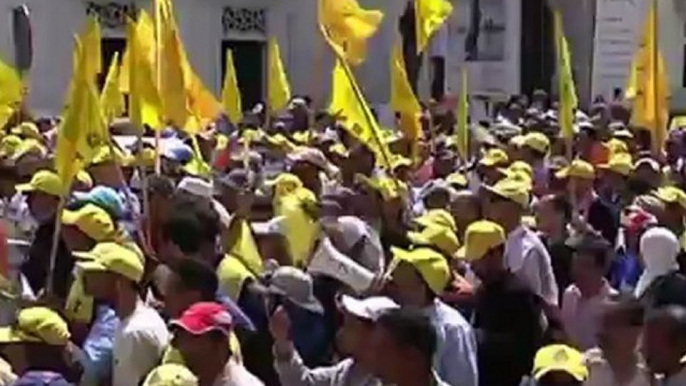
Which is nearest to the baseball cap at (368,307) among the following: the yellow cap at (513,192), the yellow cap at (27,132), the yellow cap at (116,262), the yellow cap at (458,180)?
the yellow cap at (116,262)

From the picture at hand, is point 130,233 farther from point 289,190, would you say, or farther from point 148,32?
point 148,32

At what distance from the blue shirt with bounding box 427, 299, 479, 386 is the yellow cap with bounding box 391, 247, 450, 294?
4.1 inches

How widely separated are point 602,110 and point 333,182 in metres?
8.79

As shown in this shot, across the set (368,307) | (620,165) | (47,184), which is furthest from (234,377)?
(620,165)

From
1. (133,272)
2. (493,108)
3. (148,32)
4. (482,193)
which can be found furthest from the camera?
(493,108)

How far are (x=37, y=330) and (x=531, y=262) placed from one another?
3048 mm

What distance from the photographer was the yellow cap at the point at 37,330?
6.20 metres

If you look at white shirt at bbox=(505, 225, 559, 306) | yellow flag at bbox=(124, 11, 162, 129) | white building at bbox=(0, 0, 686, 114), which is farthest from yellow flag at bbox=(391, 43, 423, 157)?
white building at bbox=(0, 0, 686, 114)

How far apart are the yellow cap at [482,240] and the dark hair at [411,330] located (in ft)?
7.26

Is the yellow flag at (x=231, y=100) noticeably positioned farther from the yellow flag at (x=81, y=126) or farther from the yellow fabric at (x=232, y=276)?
the yellow fabric at (x=232, y=276)

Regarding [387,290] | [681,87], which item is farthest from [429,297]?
[681,87]

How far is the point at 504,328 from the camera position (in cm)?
741

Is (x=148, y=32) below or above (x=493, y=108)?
above

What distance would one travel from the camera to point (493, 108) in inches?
1075
